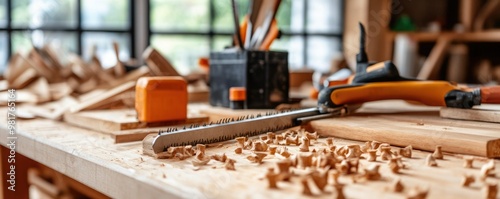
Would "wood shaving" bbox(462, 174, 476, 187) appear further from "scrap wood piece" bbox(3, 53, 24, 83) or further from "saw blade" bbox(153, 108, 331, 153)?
"scrap wood piece" bbox(3, 53, 24, 83)

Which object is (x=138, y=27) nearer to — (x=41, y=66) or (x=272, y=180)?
(x=41, y=66)

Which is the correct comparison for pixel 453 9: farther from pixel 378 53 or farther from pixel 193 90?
pixel 193 90

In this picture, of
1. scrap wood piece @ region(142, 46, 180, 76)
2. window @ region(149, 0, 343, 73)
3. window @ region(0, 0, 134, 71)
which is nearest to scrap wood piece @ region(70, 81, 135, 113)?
scrap wood piece @ region(142, 46, 180, 76)

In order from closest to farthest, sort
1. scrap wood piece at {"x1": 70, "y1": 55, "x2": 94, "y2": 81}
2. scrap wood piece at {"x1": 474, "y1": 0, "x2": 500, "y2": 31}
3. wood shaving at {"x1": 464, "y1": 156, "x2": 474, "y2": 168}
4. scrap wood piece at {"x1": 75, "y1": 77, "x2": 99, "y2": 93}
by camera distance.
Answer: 1. wood shaving at {"x1": 464, "y1": 156, "x2": 474, "y2": 168}
2. scrap wood piece at {"x1": 75, "y1": 77, "x2": 99, "y2": 93}
3. scrap wood piece at {"x1": 70, "y1": 55, "x2": 94, "y2": 81}
4. scrap wood piece at {"x1": 474, "y1": 0, "x2": 500, "y2": 31}

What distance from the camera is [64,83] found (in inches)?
67.7

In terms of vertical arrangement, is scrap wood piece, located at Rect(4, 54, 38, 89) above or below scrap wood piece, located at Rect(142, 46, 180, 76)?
below

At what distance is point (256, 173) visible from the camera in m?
0.63

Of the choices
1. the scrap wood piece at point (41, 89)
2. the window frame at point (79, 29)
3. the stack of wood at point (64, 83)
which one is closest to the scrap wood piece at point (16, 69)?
the stack of wood at point (64, 83)

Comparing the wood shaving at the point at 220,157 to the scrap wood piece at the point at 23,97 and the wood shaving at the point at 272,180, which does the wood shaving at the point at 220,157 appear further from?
the scrap wood piece at the point at 23,97

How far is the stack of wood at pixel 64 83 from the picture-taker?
4.10 ft

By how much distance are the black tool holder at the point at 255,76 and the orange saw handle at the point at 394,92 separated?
25 cm

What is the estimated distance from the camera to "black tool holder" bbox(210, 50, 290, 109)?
4.01ft

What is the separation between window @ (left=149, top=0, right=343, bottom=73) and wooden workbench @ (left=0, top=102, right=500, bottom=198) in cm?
188

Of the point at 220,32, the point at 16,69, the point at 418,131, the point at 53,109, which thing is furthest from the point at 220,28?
the point at 418,131
